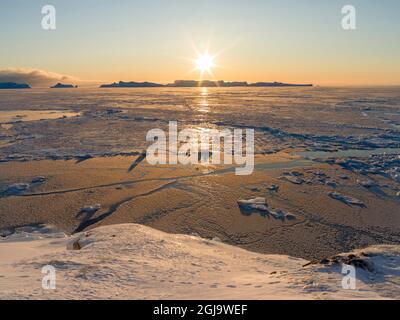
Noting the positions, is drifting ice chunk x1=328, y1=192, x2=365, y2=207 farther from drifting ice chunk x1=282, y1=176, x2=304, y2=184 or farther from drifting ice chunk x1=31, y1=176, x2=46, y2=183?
drifting ice chunk x1=31, y1=176, x2=46, y2=183

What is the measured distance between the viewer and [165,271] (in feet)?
15.4

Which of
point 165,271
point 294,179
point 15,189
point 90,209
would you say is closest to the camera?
point 165,271

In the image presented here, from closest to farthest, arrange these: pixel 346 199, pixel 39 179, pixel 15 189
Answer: pixel 346 199, pixel 15 189, pixel 39 179

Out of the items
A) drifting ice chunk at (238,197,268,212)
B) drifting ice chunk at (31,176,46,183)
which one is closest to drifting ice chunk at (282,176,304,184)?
drifting ice chunk at (238,197,268,212)

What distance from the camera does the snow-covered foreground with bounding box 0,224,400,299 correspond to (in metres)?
3.83

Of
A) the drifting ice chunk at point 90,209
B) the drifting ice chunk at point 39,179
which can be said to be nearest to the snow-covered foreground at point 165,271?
the drifting ice chunk at point 90,209

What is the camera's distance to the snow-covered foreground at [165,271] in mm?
3830

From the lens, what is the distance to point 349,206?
Answer: 807cm

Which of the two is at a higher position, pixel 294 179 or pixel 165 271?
pixel 294 179

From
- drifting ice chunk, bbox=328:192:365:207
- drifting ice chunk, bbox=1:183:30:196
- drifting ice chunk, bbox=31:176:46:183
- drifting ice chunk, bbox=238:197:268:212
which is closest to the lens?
drifting ice chunk, bbox=238:197:268:212

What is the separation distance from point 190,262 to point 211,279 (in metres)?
0.71

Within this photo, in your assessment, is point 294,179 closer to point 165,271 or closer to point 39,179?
point 165,271

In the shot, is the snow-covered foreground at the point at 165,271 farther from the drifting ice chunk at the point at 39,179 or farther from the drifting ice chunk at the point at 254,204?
the drifting ice chunk at the point at 39,179

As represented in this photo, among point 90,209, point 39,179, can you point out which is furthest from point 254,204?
point 39,179
